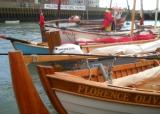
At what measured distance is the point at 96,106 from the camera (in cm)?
825

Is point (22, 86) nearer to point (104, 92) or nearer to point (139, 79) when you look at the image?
point (104, 92)

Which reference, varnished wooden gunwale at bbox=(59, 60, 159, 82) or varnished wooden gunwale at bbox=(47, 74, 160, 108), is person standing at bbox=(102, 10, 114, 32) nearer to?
varnished wooden gunwale at bbox=(59, 60, 159, 82)

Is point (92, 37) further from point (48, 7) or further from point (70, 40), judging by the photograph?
point (48, 7)

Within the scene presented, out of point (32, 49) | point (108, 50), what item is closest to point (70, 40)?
point (32, 49)

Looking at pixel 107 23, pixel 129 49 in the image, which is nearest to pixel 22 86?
pixel 129 49

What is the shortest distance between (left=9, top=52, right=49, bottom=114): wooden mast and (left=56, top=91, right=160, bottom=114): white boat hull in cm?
53

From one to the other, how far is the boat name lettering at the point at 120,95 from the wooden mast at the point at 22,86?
3.05 ft

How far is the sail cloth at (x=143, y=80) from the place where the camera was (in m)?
8.97

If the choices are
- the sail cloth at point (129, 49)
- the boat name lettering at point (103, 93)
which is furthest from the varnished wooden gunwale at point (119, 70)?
the sail cloth at point (129, 49)

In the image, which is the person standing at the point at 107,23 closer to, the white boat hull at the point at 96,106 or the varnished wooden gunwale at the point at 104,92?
the white boat hull at the point at 96,106

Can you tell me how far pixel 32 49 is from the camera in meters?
16.9

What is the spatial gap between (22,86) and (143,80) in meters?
2.65

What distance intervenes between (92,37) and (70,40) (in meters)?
1.34

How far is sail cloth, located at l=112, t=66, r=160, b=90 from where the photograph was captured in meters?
8.97
